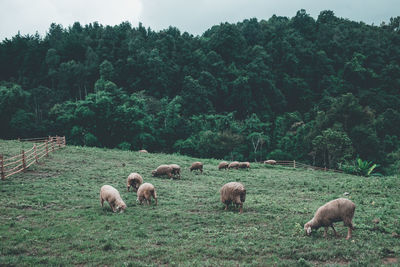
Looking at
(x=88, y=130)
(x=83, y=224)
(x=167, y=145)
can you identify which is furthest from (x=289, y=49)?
(x=83, y=224)

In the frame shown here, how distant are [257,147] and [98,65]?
52362mm

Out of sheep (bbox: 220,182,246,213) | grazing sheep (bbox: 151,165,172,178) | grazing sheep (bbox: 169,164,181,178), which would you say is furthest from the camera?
grazing sheep (bbox: 169,164,181,178)

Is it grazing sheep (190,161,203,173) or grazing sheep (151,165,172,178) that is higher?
grazing sheep (151,165,172,178)

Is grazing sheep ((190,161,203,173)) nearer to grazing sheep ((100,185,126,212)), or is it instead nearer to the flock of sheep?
the flock of sheep

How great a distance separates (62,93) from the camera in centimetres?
8581

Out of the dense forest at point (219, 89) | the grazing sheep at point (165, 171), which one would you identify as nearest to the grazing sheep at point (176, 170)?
the grazing sheep at point (165, 171)

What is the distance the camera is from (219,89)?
92188 mm

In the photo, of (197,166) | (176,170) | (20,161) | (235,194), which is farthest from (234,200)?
(20,161)

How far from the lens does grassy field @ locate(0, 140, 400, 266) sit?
9.60m

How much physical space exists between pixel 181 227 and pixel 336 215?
574 cm

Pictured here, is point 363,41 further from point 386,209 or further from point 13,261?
point 13,261

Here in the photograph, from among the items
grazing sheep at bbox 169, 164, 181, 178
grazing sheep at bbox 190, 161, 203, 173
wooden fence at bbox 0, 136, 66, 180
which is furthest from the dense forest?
grazing sheep at bbox 169, 164, 181, 178

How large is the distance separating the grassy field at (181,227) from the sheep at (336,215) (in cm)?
35

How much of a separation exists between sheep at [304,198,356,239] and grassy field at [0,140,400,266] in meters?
0.35
